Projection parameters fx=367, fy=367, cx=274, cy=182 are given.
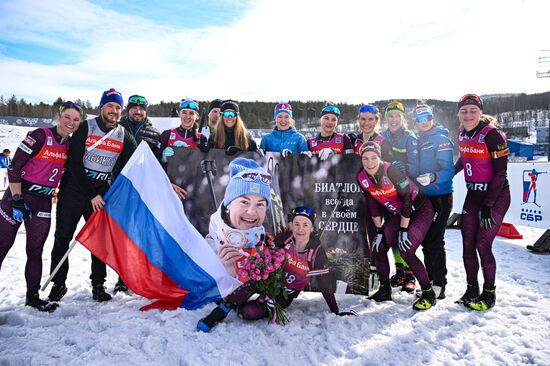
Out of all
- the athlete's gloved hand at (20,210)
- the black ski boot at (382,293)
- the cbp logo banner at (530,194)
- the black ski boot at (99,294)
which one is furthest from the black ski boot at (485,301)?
the athlete's gloved hand at (20,210)

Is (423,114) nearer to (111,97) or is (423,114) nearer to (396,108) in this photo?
(396,108)

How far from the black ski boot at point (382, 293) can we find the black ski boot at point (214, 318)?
187 cm

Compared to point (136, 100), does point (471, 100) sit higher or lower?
lower

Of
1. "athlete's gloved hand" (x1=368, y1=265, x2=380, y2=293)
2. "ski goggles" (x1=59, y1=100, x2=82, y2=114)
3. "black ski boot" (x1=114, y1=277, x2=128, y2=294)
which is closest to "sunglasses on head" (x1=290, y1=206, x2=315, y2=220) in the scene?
"athlete's gloved hand" (x1=368, y1=265, x2=380, y2=293)

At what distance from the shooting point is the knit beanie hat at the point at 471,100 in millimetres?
4462

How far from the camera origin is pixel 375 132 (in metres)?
5.05

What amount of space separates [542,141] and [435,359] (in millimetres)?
50624

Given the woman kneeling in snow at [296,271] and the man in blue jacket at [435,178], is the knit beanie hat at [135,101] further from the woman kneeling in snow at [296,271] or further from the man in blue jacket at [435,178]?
the man in blue jacket at [435,178]

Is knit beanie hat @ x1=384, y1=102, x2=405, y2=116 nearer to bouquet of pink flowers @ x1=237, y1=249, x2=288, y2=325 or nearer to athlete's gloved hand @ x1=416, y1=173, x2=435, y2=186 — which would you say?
athlete's gloved hand @ x1=416, y1=173, x2=435, y2=186

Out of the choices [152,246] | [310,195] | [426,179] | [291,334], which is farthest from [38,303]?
[426,179]

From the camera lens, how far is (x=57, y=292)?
437 centimetres

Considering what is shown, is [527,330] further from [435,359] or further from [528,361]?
[435,359]

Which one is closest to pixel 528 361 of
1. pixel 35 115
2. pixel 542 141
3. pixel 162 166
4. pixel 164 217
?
pixel 164 217

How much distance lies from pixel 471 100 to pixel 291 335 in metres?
3.46
